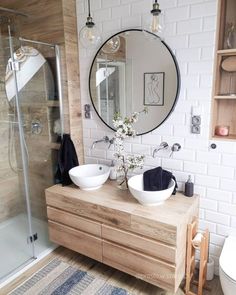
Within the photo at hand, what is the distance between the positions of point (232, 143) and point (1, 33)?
236 cm

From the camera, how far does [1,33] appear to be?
2504mm

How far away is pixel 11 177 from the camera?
2998mm

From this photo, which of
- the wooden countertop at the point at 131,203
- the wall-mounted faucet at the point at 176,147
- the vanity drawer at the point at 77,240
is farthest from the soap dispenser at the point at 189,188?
the vanity drawer at the point at 77,240

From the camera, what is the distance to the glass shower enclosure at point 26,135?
7.80 ft

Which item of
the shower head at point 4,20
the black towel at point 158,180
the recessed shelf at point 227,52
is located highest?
the shower head at point 4,20

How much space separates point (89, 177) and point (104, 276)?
84 cm

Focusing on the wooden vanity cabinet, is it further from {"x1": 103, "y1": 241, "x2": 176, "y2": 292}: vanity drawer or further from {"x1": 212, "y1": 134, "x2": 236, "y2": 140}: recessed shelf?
{"x1": 212, "y1": 134, "x2": 236, "y2": 140}: recessed shelf

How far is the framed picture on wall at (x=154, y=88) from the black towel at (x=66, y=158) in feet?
2.69

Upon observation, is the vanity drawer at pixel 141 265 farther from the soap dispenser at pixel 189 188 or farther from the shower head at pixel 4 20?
the shower head at pixel 4 20

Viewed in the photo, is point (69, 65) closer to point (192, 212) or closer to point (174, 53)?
point (174, 53)

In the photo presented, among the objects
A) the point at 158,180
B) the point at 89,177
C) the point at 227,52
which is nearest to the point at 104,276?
the point at 89,177

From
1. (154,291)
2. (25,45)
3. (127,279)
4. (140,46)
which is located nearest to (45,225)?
(127,279)

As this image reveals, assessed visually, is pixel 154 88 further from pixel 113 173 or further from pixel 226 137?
pixel 113 173

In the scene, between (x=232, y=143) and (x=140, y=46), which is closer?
(x=232, y=143)
